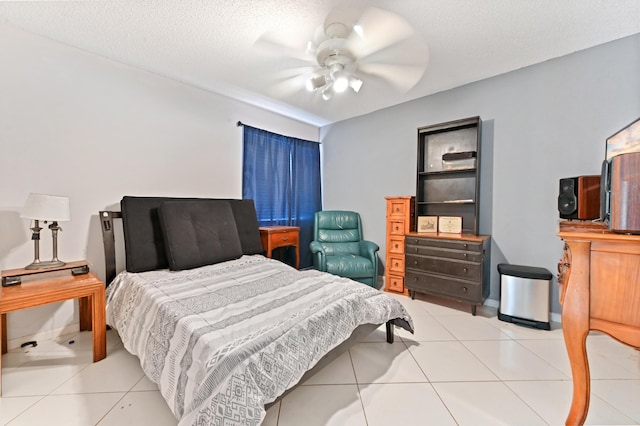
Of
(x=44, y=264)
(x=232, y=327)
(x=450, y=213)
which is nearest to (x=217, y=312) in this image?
(x=232, y=327)

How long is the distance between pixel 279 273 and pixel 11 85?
8.55 ft

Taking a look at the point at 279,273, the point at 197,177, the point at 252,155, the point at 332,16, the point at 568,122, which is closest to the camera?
the point at 332,16

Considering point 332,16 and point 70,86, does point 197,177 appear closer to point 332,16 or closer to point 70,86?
point 70,86

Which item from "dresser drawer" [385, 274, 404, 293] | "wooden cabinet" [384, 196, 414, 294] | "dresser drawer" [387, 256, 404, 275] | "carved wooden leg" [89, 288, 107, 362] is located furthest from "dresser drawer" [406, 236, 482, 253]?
"carved wooden leg" [89, 288, 107, 362]

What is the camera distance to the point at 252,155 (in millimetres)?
3572

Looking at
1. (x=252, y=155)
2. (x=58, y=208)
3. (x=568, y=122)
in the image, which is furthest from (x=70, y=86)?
(x=568, y=122)

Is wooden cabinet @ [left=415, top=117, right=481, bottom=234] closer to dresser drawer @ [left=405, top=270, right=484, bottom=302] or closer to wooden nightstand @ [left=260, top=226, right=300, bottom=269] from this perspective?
dresser drawer @ [left=405, top=270, right=484, bottom=302]

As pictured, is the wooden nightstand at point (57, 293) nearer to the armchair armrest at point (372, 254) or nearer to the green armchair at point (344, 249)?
the green armchair at point (344, 249)

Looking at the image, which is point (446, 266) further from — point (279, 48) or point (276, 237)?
point (279, 48)

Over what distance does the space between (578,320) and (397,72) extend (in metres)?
2.50

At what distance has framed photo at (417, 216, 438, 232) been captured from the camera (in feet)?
10.1

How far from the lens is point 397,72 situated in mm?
2635

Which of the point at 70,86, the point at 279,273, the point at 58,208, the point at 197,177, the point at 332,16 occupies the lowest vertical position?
the point at 279,273

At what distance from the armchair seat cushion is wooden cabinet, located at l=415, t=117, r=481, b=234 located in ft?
3.24
